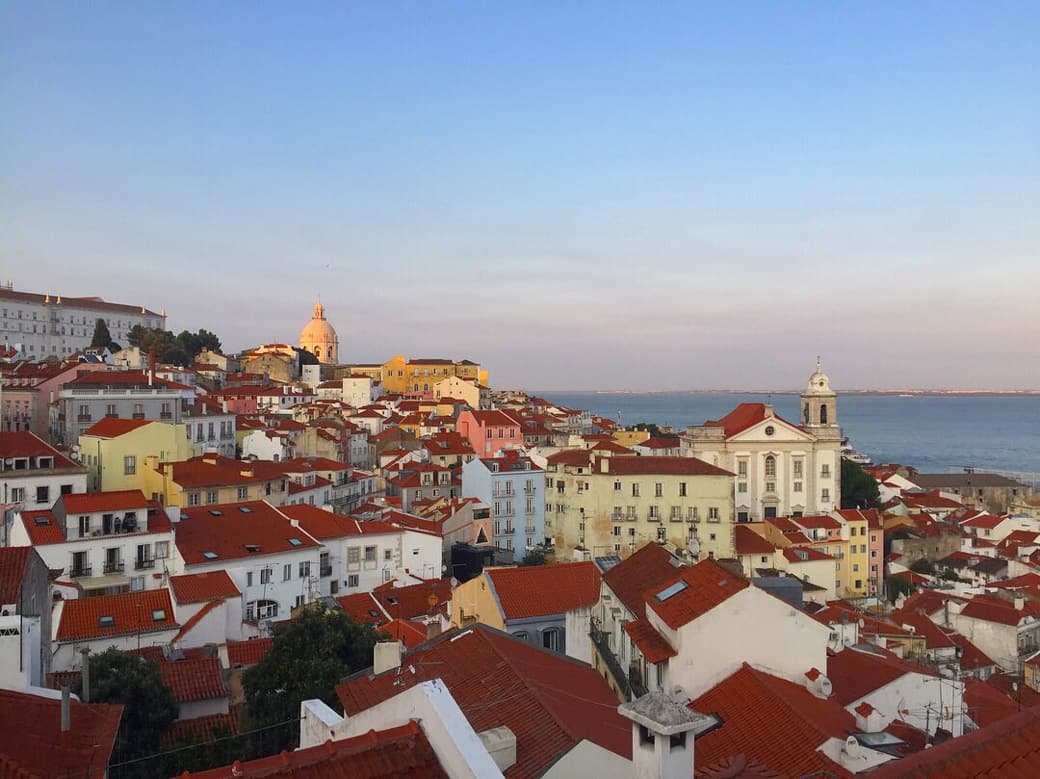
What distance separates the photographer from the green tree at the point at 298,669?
13680 millimetres

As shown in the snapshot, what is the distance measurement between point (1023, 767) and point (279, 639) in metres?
13.9

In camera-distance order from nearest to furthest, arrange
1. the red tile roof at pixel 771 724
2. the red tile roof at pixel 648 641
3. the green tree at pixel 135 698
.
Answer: the red tile roof at pixel 771 724 → the red tile roof at pixel 648 641 → the green tree at pixel 135 698

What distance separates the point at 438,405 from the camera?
81750 mm

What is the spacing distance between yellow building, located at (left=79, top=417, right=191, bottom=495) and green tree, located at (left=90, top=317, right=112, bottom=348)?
59.4 metres

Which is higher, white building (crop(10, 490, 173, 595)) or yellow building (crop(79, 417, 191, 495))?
yellow building (crop(79, 417, 191, 495))

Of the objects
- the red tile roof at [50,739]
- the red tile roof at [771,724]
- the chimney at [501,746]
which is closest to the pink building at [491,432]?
the red tile roof at [771,724]

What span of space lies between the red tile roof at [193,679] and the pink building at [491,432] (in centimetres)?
4236

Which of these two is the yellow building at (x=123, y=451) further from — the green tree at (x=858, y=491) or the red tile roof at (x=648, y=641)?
the green tree at (x=858, y=491)

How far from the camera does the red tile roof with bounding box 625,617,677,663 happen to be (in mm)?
10934

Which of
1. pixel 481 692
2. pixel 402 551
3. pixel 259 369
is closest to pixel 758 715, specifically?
pixel 481 692

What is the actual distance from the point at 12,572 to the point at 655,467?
33.0 metres

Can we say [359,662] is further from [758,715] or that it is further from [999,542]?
[999,542]

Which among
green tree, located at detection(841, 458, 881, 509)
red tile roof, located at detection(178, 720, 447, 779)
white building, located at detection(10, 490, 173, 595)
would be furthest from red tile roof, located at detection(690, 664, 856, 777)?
green tree, located at detection(841, 458, 881, 509)

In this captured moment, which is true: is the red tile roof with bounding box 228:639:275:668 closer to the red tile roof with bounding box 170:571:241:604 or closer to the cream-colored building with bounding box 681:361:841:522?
the red tile roof with bounding box 170:571:241:604
